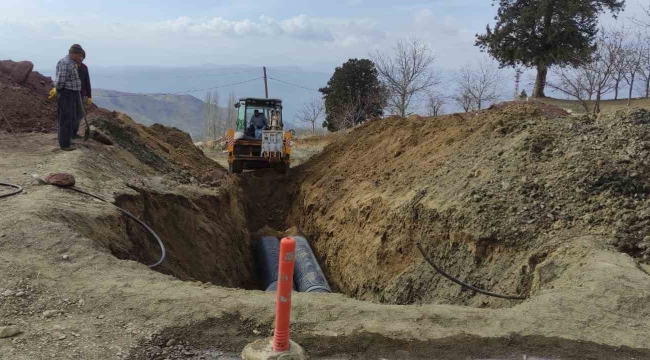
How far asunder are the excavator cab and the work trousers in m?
5.48

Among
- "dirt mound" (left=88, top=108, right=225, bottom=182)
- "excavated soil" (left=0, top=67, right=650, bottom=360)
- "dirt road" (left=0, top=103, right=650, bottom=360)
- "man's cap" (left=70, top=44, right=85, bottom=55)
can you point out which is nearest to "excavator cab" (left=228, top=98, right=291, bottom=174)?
"dirt mound" (left=88, top=108, right=225, bottom=182)

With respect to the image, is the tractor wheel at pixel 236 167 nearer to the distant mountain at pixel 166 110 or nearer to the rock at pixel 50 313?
the rock at pixel 50 313

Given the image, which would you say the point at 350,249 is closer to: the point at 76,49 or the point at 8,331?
the point at 76,49

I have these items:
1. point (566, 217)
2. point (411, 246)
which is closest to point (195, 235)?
point (411, 246)

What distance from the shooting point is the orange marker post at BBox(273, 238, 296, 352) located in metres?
3.33

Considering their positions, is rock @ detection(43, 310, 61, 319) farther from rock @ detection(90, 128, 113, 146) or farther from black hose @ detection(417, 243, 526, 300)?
rock @ detection(90, 128, 113, 146)

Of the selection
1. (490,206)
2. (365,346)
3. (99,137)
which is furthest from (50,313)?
(99,137)

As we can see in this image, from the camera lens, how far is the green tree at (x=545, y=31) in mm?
27812

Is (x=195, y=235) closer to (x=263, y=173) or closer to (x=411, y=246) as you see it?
(x=411, y=246)

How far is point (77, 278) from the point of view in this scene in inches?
183

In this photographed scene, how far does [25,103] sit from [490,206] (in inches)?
452

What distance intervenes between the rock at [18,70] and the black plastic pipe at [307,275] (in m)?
9.49

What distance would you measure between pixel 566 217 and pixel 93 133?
32.0 ft

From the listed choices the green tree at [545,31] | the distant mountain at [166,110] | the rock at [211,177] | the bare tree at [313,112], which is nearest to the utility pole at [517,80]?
the green tree at [545,31]
